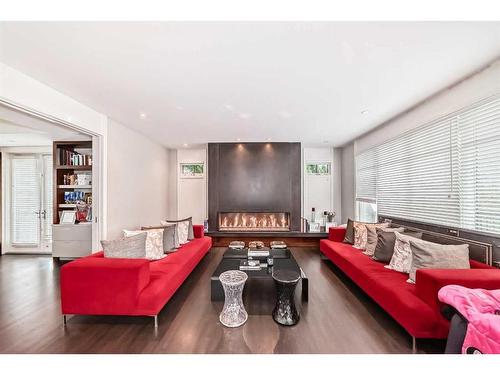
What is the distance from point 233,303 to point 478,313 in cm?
185

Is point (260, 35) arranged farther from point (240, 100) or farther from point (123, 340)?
point (123, 340)

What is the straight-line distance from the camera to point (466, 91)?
2219 millimetres

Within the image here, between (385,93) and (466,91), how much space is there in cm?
75

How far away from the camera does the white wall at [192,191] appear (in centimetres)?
576

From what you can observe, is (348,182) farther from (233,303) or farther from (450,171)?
(233,303)

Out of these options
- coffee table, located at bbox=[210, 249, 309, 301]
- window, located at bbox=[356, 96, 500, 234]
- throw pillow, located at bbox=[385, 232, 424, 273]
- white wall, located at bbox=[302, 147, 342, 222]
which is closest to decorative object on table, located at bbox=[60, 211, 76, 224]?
coffee table, located at bbox=[210, 249, 309, 301]

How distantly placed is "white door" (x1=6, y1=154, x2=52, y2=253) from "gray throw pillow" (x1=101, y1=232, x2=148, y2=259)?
3.59 meters

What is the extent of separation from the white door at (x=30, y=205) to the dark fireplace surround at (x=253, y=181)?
353 centimetres

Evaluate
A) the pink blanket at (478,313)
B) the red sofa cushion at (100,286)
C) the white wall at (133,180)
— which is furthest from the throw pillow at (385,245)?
the white wall at (133,180)

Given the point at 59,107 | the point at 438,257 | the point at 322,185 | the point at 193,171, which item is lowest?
the point at 438,257

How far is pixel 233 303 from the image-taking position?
2129 millimetres

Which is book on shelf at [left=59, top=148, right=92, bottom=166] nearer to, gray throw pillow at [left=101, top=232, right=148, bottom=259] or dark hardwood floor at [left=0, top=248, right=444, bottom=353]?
dark hardwood floor at [left=0, top=248, right=444, bottom=353]

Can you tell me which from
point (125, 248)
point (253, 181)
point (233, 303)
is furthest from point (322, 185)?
point (125, 248)
